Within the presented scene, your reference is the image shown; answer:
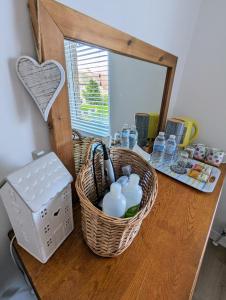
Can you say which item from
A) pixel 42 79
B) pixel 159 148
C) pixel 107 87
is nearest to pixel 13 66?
pixel 42 79

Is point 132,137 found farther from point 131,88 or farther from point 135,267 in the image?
point 135,267

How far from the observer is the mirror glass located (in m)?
0.51

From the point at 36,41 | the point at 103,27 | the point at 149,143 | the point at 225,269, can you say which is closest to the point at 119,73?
the point at 103,27

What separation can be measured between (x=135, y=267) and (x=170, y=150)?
28.0 inches

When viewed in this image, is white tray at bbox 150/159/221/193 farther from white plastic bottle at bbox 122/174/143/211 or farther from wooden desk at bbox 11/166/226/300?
white plastic bottle at bbox 122/174/143/211

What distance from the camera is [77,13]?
0.41 meters

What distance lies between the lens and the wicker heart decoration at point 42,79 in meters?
0.36

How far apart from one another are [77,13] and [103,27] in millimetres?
105

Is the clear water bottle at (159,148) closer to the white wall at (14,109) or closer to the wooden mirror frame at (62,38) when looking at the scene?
the wooden mirror frame at (62,38)

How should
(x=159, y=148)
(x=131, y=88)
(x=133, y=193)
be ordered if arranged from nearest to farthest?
(x=133, y=193) < (x=131, y=88) < (x=159, y=148)

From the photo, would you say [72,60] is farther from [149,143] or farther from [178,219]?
[149,143]

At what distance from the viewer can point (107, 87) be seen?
0.70 m

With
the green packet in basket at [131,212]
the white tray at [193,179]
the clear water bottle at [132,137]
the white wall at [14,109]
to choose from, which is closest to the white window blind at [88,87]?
the white wall at [14,109]

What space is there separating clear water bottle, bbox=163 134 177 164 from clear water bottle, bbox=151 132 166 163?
0.10ft
